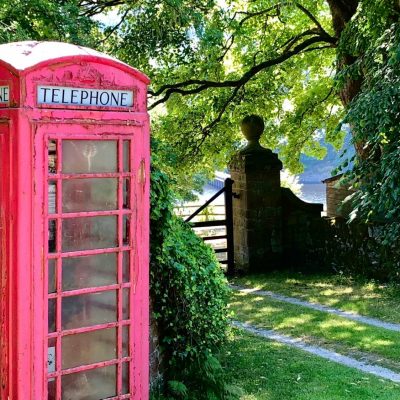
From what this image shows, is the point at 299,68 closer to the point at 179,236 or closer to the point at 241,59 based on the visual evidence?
the point at 241,59

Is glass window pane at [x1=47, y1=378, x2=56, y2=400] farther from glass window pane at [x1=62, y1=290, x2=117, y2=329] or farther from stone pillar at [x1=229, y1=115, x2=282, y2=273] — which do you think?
stone pillar at [x1=229, y1=115, x2=282, y2=273]

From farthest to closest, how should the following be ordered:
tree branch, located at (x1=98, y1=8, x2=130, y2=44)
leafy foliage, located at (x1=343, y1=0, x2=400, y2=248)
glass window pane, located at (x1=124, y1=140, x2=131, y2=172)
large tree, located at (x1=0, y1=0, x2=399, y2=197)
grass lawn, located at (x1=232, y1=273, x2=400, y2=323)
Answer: tree branch, located at (x1=98, y1=8, x2=130, y2=44) → grass lawn, located at (x1=232, y1=273, x2=400, y2=323) → large tree, located at (x1=0, y1=0, x2=399, y2=197) → leafy foliage, located at (x1=343, y1=0, x2=400, y2=248) → glass window pane, located at (x1=124, y1=140, x2=131, y2=172)

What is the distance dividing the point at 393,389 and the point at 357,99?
404 centimetres

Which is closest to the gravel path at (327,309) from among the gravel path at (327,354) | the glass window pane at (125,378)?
the gravel path at (327,354)

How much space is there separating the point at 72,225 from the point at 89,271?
35 centimetres

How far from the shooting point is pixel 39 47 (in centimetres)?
440

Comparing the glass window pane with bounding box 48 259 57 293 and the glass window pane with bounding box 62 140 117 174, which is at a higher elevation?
the glass window pane with bounding box 62 140 117 174

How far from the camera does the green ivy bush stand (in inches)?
219

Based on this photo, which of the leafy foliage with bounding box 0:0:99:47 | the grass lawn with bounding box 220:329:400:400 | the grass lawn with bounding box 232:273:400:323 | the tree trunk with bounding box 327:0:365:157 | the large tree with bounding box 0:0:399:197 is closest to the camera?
the grass lawn with bounding box 220:329:400:400

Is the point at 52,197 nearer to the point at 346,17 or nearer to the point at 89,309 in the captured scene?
the point at 89,309

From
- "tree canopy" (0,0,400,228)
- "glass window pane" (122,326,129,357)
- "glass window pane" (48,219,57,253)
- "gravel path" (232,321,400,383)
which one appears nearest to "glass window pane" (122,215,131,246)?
"glass window pane" (48,219,57,253)

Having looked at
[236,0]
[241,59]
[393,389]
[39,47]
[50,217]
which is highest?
[236,0]

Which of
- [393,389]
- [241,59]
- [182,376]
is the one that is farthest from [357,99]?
[241,59]

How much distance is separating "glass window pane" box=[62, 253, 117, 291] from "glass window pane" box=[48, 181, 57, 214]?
362mm
